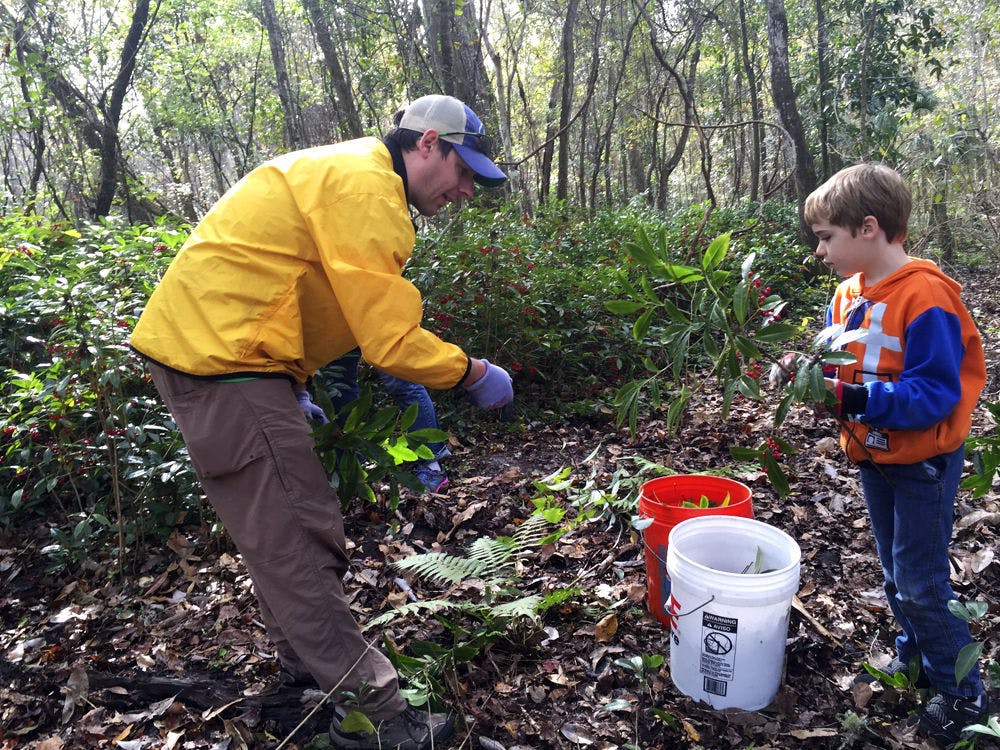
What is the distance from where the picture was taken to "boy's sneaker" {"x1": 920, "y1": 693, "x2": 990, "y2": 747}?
1.96 meters

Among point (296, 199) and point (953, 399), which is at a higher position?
point (296, 199)

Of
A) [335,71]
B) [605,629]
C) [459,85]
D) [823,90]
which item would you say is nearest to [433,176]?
[605,629]

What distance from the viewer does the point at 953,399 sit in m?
1.77

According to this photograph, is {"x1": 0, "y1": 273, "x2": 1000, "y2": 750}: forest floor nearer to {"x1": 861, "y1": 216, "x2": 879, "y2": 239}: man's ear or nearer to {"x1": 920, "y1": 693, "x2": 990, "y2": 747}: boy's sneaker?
{"x1": 920, "y1": 693, "x2": 990, "y2": 747}: boy's sneaker

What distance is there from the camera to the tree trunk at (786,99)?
8.32 meters

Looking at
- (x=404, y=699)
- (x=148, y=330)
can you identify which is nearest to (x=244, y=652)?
(x=404, y=699)

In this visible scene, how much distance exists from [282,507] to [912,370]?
5.88ft

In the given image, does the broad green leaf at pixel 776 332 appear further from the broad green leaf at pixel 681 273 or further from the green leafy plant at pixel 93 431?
the green leafy plant at pixel 93 431

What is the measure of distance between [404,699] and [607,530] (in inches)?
58.3

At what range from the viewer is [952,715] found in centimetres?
199

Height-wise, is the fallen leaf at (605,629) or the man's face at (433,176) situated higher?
the man's face at (433,176)

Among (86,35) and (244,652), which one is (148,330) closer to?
(244,652)

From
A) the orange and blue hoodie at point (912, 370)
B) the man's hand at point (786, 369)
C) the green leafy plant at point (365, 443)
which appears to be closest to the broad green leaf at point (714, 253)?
the man's hand at point (786, 369)

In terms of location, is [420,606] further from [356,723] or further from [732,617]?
[732,617]
